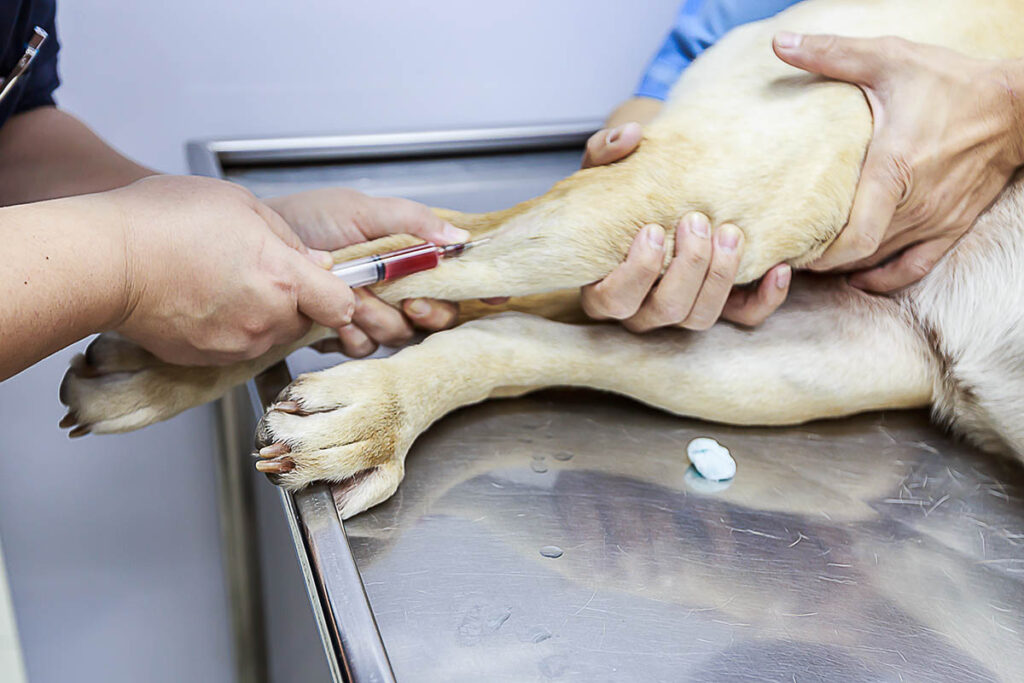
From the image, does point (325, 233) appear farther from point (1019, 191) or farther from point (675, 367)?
point (1019, 191)

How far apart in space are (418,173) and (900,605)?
106 centimetres

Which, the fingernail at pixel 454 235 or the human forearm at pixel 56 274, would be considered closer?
the human forearm at pixel 56 274

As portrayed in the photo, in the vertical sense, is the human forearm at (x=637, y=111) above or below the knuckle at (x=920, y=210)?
below

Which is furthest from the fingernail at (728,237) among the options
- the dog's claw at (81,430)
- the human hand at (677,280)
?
the dog's claw at (81,430)

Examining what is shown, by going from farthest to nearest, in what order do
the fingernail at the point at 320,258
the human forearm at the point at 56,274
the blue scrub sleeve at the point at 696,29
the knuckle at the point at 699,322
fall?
1. the blue scrub sleeve at the point at 696,29
2. the knuckle at the point at 699,322
3. the fingernail at the point at 320,258
4. the human forearm at the point at 56,274

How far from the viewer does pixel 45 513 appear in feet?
5.24

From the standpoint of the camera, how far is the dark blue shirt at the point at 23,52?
2.86ft

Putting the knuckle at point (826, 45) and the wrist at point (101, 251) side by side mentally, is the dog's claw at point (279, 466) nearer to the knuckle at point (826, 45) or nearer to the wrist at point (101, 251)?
the wrist at point (101, 251)

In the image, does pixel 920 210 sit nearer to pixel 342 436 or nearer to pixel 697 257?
pixel 697 257

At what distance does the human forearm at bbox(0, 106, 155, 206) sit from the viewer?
1034 millimetres

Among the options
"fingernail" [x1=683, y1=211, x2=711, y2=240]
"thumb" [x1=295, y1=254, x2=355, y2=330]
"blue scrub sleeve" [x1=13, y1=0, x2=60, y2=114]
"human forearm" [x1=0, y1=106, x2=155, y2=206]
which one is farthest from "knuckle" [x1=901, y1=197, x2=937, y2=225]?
"blue scrub sleeve" [x1=13, y1=0, x2=60, y2=114]

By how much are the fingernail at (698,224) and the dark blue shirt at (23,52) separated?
26.9 inches

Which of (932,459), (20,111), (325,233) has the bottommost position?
(932,459)

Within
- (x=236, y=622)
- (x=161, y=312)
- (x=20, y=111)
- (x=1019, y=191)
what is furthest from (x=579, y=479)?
(x=236, y=622)
